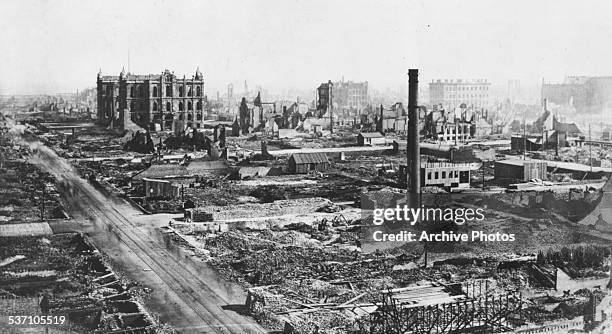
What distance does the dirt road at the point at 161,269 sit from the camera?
443 inches

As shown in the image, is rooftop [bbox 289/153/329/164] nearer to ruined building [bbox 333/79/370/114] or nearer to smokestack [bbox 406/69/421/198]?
smokestack [bbox 406/69/421/198]

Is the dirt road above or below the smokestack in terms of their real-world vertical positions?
below

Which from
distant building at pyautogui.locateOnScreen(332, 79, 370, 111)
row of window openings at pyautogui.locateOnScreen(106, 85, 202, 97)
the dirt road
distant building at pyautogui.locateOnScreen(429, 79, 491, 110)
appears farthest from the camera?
distant building at pyautogui.locateOnScreen(332, 79, 370, 111)

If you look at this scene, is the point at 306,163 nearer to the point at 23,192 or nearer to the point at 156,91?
the point at 156,91

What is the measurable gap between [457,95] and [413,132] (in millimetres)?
14794

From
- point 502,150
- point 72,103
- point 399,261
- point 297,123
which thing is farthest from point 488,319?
point 297,123

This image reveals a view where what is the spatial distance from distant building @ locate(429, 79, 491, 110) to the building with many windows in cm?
972

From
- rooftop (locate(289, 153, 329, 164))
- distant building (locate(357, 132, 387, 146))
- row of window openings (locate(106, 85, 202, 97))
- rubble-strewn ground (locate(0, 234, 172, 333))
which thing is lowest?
rubble-strewn ground (locate(0, 234, 172, 333))

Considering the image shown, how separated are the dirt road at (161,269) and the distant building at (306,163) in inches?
245

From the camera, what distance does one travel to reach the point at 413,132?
1784 centimetres

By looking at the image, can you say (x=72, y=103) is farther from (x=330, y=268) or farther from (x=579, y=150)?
(x=579, y=150)

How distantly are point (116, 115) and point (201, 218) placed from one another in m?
10.9

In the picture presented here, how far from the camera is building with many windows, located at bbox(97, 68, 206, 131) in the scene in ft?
77.6

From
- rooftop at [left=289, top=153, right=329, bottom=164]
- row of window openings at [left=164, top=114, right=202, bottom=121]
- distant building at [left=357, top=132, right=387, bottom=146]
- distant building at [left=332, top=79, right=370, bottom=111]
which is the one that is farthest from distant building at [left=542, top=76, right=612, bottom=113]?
row of window openings at [left=164, top=114, right=202, bottom=121]
